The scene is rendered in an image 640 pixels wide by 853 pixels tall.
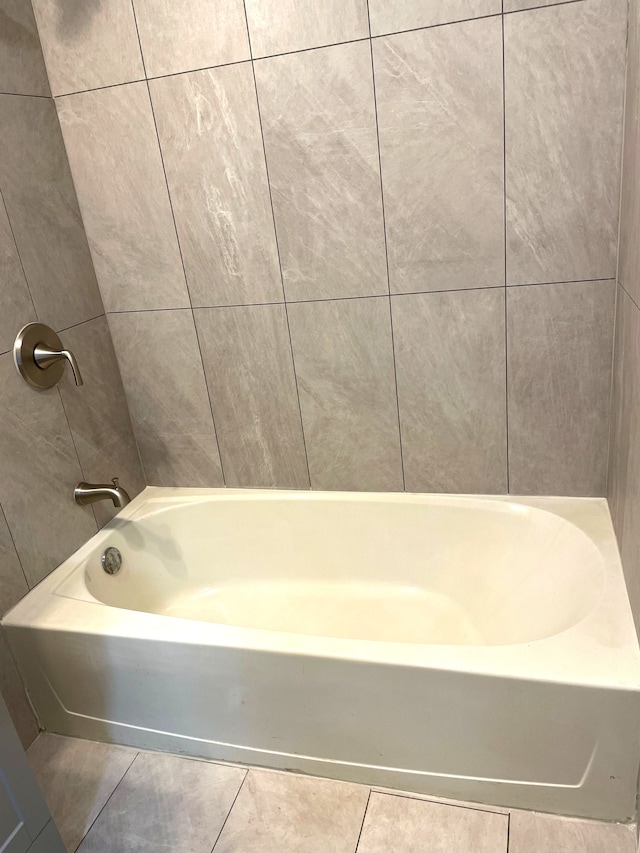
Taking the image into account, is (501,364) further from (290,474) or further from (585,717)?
(585,717)

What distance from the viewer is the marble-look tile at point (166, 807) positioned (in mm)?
1554

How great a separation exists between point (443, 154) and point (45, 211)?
1.18m

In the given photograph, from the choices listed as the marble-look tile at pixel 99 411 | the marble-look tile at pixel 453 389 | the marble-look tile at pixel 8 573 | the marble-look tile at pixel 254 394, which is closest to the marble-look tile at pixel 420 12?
the marble-look tile at pixel 453 389

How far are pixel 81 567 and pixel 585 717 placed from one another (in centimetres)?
143

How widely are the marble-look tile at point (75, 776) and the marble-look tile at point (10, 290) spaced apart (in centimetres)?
115

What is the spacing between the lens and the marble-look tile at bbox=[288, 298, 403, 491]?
1.92m

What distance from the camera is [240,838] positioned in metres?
1.53

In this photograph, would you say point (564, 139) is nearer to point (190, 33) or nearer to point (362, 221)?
point (362, 221)

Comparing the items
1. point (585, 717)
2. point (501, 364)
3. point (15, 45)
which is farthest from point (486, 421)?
→ point (15, 45)

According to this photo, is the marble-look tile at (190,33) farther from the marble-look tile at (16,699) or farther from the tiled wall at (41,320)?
the marble-look tile at (16,699)

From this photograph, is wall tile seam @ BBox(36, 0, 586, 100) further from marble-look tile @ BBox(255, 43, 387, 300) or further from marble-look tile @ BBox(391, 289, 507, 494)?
marble-look tile @ BBox(391, 289, 507, 494)

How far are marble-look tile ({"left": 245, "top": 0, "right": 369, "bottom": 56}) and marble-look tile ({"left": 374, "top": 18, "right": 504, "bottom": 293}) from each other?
91 millimetres

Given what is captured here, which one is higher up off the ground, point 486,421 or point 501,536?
point 486,421

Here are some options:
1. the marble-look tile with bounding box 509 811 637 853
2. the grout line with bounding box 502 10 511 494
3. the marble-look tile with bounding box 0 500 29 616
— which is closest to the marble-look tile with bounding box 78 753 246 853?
the marble-look tile with bounding box 0 500 29 616
